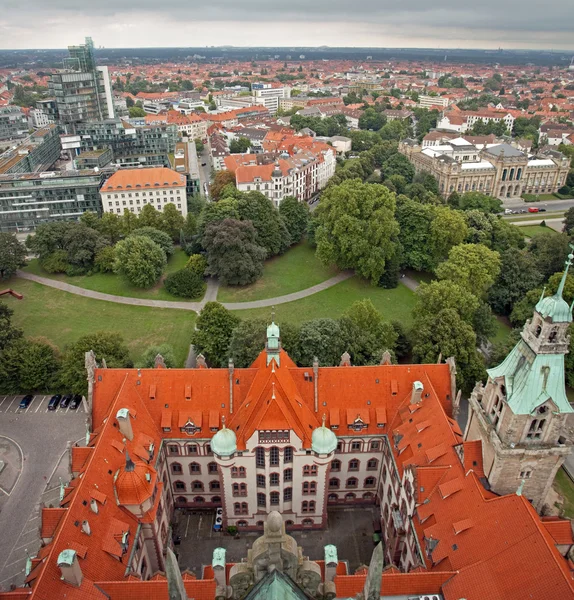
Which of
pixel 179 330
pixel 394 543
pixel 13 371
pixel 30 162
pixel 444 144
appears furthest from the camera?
pixel 444 144

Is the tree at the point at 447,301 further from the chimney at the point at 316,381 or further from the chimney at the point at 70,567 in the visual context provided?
the chimney at the point at 70,567

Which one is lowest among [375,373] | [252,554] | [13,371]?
[13,371]

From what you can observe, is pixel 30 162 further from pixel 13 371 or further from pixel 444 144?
pixel 444 144

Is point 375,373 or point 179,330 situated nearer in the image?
point 375,373

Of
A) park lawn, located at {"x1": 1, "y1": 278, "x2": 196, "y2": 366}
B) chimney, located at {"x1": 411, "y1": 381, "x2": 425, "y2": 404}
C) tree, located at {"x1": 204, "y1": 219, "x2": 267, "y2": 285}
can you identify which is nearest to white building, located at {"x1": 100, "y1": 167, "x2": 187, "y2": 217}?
tree, located at {"x1": 204, "y1": 219, "x2": 267, "y2": 285}

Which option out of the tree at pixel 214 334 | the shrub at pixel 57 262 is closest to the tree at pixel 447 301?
the tree at pixel 214 334

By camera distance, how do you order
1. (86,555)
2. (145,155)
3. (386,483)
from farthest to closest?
(145,155)
(386,483)
(86,555)

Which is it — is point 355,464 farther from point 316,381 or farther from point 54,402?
point 54,402

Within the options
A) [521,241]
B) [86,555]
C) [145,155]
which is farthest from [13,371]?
[145,155]

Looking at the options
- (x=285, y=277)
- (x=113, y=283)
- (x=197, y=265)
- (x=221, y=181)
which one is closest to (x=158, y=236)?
(x=197, y=265)
